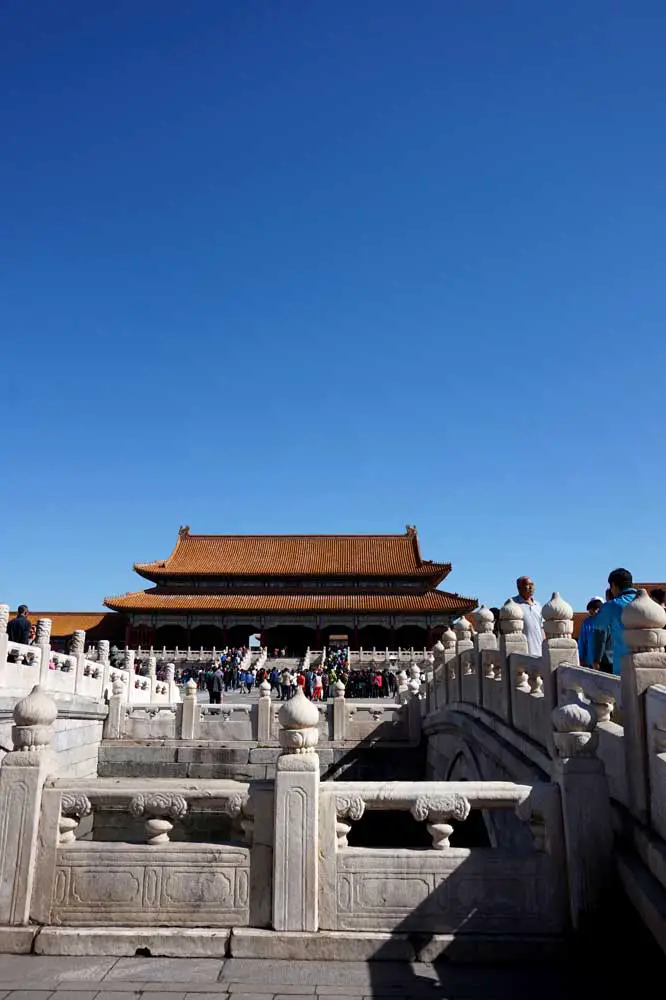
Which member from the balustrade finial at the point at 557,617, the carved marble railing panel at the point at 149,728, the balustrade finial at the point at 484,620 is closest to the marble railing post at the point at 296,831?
the balustrade finial at the point at 557,617

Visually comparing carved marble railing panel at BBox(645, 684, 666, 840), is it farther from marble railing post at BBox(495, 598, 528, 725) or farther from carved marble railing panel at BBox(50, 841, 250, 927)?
marble railing post at BBox(495, 598, 528, 725)

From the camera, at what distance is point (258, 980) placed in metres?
3.46

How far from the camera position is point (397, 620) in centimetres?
3997

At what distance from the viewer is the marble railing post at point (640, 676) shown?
365 cm

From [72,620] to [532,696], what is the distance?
42.4 m

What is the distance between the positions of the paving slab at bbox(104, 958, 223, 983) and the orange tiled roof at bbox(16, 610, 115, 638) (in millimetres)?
41260

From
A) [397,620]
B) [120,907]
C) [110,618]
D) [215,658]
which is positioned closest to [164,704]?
[120,907]

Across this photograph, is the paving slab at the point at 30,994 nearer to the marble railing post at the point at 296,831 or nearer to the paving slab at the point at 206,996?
the paving slab at the point at 206,996

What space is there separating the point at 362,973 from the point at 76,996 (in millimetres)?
1379

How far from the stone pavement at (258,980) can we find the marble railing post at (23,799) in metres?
0.28

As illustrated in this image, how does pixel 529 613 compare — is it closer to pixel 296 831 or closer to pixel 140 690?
pixel 296 831

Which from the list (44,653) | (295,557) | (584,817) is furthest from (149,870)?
(295,557)

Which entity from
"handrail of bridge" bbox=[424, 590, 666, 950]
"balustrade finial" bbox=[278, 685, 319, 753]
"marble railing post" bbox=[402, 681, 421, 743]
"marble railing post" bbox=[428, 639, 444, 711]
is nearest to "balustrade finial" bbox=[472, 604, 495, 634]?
"handrail of bridge" bbox=[424, 590, 666, 950]

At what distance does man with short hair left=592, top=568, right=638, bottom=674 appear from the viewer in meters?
5.22
